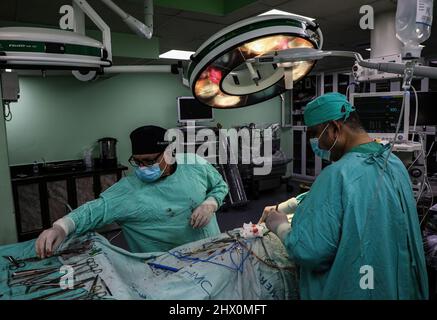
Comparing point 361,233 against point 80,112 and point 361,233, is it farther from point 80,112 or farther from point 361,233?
point 80,112

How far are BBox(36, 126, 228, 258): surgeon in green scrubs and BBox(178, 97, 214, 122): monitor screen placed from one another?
13.0ft

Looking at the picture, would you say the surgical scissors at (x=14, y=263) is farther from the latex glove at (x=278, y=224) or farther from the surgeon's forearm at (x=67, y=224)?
the latex glove at (x=278, y=224)

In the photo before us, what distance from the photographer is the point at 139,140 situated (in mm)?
1859

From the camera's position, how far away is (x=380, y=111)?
9.50 feet

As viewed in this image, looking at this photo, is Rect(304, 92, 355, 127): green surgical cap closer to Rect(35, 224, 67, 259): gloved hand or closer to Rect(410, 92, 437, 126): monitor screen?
Rect(35, 224, 67, 259): gloved hand

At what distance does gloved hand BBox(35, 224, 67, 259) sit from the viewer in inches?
57.1

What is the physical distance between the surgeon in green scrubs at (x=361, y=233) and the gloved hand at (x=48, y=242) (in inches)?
41.5

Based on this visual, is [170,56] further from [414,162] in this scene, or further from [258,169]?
[414,162]

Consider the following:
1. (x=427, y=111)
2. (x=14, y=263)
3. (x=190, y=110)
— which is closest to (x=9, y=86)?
(x=14, y=263)

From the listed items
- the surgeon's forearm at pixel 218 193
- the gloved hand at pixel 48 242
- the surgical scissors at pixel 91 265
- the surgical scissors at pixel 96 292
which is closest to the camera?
the surgical scissors at pixel 96 292

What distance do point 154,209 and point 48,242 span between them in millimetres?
588

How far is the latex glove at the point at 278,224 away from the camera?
4.93ft

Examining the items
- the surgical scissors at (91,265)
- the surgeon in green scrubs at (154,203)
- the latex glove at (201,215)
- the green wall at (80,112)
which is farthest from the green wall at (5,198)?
the green wall at (80,112)
